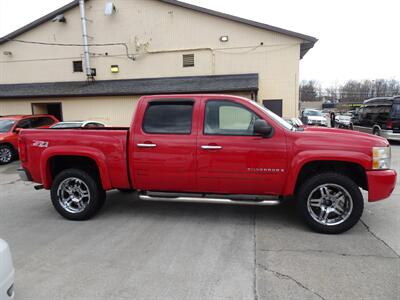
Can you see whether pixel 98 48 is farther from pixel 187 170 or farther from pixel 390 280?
pixel 390 280

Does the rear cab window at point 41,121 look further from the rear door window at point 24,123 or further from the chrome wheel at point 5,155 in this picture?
the chrome wheel at point 5,155

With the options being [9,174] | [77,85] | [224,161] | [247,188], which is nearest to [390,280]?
[247,188]

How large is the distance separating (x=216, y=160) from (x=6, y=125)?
34.9 feet

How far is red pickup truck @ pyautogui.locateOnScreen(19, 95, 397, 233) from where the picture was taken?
170 inches

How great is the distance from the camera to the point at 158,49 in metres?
18.3

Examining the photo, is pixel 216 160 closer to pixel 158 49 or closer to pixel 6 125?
pixel 6 125

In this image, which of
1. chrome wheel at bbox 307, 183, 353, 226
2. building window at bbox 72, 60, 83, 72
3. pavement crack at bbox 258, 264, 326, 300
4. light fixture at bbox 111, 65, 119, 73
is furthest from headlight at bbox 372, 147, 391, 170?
building window at bbox 72, 60, 83, 72

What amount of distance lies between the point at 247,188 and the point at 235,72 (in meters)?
13.8

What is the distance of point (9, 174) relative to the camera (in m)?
9.60

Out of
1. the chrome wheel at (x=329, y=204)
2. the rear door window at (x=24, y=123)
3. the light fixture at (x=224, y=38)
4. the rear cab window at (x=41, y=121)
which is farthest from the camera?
the light fixture at (x=224, y=38)

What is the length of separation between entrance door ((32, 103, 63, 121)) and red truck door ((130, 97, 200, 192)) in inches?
633

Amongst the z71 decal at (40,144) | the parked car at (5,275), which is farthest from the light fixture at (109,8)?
the parked car at (5,275)

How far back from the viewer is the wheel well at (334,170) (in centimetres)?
450

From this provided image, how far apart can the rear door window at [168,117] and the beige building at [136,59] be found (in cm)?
1076
